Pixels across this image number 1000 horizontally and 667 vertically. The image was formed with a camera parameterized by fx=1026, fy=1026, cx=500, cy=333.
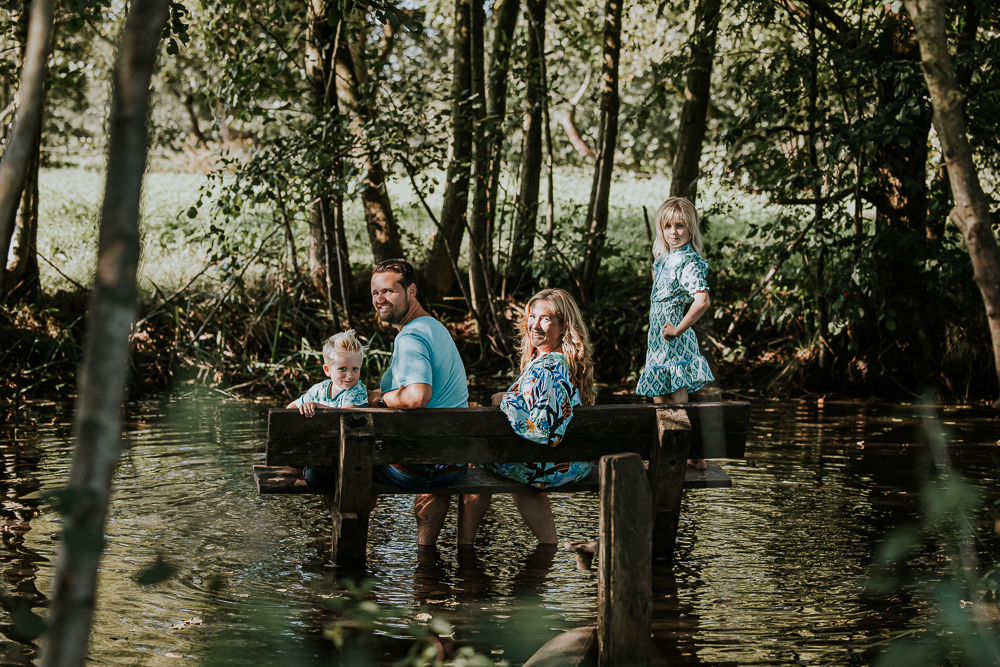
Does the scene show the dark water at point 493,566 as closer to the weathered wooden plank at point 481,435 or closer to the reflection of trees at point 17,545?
the reflection of trees at point 17,545

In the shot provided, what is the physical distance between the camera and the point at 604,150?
45.4ft

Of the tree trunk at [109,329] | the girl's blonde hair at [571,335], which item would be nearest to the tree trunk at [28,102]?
the tree trunk at [109,329]

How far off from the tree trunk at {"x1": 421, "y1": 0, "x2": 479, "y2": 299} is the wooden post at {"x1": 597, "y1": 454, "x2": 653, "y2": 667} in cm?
Answer: 831

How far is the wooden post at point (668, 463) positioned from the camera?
512 centimetres

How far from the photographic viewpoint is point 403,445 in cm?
496

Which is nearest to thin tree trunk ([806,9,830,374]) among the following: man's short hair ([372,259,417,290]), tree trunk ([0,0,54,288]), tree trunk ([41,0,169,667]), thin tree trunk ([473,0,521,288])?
thin tree trunk ([473,0,521,288])

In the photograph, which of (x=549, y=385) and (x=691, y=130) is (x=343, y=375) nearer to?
(x=549, y=385)

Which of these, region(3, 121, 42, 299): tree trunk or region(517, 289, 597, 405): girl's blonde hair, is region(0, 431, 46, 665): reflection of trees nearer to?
region(517, 289, 597, 405): girl's blonde hair

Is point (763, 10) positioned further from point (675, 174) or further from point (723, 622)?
point (723, 622)

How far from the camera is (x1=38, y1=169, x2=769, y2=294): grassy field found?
13.2 metres

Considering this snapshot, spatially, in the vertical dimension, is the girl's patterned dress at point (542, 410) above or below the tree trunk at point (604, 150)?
below

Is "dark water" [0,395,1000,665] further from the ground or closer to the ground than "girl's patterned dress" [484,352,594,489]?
Result: closer to the ground

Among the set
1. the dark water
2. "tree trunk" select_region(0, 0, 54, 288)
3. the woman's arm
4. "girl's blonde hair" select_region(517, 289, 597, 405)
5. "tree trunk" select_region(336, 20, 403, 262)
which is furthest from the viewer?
"tree trunk" select_region(336, 20, 403, 262)

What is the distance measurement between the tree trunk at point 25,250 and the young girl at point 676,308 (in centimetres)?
843
